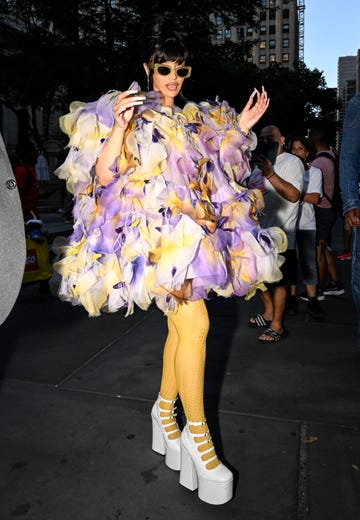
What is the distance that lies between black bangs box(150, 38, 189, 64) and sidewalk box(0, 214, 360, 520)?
75.5 inches

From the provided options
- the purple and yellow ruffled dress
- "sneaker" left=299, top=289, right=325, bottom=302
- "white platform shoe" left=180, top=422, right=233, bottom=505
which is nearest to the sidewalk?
"white platform shoe" left=180, top=422, right=233, bottom=505

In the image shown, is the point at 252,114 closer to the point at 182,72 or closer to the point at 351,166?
the point at 182,72

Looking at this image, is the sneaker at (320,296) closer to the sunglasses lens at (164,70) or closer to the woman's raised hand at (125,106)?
the sunglasses lens at (164,70)

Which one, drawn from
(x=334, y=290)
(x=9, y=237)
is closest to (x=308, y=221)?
(x=334, y=290)

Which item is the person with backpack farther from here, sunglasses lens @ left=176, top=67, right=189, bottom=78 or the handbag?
sunglasses lens @ left=176, top=67, right=189, bottom=78

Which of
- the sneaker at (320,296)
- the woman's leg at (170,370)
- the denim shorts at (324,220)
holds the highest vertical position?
the denim shorts at (324,220)

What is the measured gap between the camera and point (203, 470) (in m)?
2.18

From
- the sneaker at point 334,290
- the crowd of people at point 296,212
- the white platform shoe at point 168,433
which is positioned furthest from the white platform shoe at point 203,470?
the sneaker at point 334,290

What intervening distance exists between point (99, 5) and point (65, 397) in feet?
63.3

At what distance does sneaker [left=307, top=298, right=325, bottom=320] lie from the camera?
17.0ft

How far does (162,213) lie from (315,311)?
3.51 meters

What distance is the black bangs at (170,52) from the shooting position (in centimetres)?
231

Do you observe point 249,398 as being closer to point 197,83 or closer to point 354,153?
point 354,153

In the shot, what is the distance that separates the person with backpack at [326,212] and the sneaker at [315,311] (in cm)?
86
